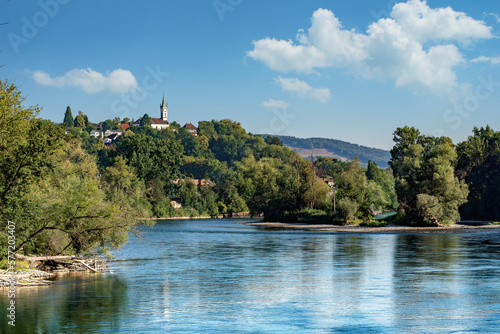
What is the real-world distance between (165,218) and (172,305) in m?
120

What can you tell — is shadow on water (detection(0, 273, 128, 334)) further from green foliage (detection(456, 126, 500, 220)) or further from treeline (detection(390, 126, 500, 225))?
green foliage (detection(456, 126, 500, 220))

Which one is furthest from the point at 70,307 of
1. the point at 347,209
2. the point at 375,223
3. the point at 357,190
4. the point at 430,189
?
the point at 357,190

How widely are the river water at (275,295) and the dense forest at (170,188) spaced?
13.5ft

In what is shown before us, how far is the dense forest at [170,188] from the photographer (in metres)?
35.1

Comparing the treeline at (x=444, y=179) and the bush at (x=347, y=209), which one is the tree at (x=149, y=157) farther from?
the bush at (x=347, y=209)

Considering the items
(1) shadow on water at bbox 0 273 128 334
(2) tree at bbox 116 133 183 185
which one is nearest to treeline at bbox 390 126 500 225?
(2) tree at bbox 116 133 183 185

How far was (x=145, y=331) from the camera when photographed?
979 inches

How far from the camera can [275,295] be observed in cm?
3347

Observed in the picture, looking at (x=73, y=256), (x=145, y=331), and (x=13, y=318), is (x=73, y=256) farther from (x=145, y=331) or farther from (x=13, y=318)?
(x=145, y=331)

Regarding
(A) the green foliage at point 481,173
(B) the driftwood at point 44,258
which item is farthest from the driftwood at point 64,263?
(A) the green foliage at point 481,173

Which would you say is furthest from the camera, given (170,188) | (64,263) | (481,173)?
(170,188)

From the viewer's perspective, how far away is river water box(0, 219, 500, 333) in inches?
1024

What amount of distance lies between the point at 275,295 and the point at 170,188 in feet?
413

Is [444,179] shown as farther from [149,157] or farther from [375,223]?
[149,157]
